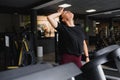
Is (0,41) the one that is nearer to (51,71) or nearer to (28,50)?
(28,50)

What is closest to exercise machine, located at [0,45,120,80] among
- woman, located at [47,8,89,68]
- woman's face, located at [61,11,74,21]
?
woman, located at [47,8,89,68]

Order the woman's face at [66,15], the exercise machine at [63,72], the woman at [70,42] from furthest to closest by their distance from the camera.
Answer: the woman's face at [66,15] → the woman at [70,42] → the exercise machine at [63,72]

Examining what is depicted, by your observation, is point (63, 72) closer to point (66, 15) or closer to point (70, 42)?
point (70, 42)

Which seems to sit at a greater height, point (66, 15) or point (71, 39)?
point (66, 15)

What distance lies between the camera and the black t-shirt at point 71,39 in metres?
2.54

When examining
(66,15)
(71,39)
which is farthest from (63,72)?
(66,15)

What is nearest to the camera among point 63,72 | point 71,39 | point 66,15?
point 63,72

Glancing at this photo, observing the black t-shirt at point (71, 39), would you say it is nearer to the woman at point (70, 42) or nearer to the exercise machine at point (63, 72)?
the woman at point (70, 42)

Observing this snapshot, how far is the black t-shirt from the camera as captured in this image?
2.54 metres

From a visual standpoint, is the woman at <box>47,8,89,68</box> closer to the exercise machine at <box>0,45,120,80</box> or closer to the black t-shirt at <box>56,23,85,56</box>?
the black t-shirt at <box>56,23,85,56</box>

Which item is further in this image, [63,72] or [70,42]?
[70,42]

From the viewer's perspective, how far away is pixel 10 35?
21.7 ft

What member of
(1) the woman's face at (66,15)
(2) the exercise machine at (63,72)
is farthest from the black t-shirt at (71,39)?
(2) the exercise machine at (63,72)

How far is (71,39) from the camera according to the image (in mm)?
2545
